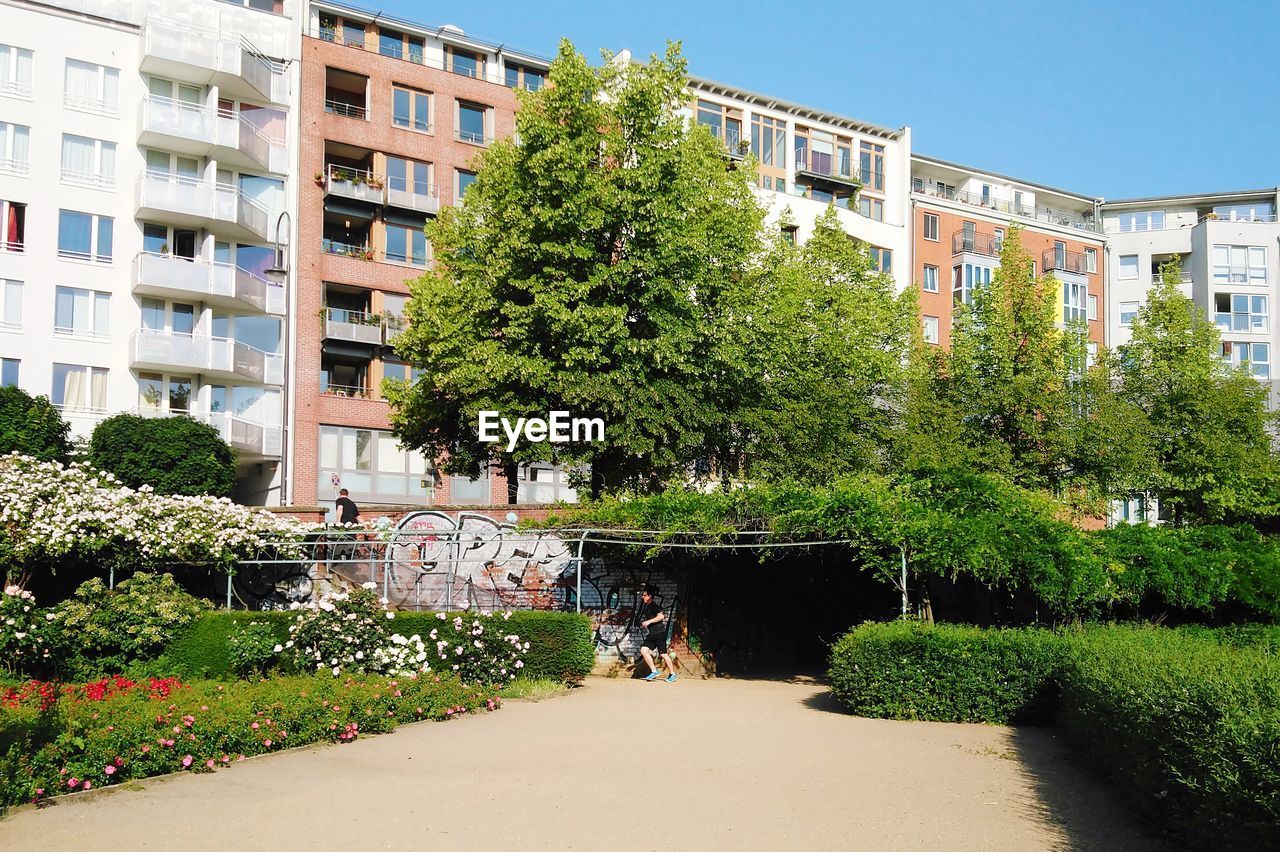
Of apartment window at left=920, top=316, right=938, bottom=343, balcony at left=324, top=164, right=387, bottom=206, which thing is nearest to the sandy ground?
balcony at left=324, top=164, right=387, bottom=206

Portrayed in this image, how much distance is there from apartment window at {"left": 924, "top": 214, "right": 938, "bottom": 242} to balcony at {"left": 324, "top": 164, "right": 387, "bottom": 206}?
31756 mm

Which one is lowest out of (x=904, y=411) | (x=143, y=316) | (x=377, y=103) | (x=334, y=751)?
(x=334, y=751)

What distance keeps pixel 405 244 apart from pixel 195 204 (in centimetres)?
940

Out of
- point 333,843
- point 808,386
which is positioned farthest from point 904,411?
point 333,843

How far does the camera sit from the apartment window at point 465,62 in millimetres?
53281

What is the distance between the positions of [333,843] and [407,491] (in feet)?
129

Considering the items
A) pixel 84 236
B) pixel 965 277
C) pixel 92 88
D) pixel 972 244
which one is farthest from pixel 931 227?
pixel 84 236

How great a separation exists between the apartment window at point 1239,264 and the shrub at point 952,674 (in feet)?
222

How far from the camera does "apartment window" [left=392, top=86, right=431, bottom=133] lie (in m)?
50.9

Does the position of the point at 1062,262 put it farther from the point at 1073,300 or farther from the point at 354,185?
the point at 354,185

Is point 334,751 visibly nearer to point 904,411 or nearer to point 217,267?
point 904,411

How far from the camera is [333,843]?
33.0 ft

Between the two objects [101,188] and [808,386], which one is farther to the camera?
[101,188]

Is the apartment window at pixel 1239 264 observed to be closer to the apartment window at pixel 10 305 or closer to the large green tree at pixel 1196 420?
the large green tree at pixel 1196 420
